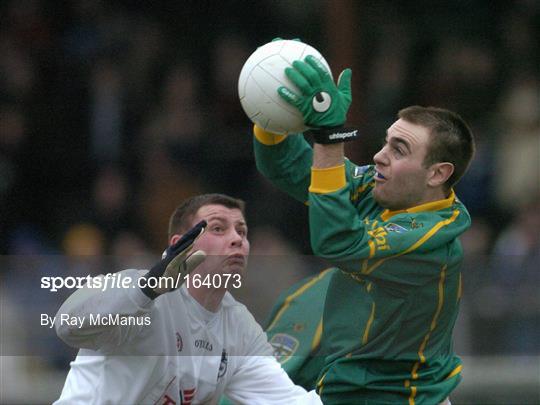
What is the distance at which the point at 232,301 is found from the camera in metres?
5.76

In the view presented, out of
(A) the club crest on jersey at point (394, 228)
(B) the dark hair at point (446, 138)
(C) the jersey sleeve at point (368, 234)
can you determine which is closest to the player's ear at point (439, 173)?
(B) the dark hair at point (446, 138)

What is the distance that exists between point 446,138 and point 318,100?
2.12ft

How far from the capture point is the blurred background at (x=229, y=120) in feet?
25.3

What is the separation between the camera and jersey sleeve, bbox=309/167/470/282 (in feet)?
15.7

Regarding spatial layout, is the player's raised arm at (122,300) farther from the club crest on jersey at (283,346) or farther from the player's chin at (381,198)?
the club crest on jersey at (283,346)

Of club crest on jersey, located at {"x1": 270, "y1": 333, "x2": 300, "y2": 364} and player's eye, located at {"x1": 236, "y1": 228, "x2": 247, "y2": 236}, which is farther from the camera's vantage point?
club crest on jersey, located at {"x1": 270, "y1": 333, "x2": 300, "y2": 364}

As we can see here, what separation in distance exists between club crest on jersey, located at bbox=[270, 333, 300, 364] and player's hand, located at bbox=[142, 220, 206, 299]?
1.08 metres

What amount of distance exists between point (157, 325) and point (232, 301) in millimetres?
540

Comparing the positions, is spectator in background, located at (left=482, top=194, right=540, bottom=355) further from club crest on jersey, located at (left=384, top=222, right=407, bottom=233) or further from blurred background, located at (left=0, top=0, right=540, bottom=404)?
club crest on jersey, located at (left=384, top=222, right=407, bottom=233)

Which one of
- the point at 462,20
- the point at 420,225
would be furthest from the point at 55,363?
the point at 462,20

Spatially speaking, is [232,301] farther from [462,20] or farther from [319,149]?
[462,20]

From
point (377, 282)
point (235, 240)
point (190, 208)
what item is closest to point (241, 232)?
point (235, 240)

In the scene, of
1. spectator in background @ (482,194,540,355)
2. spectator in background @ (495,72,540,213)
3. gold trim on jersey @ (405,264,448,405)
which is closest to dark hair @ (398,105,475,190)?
gold trim on jersey @ (405,264,448,405)

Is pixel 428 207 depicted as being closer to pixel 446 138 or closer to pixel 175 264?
pixel 446 138
